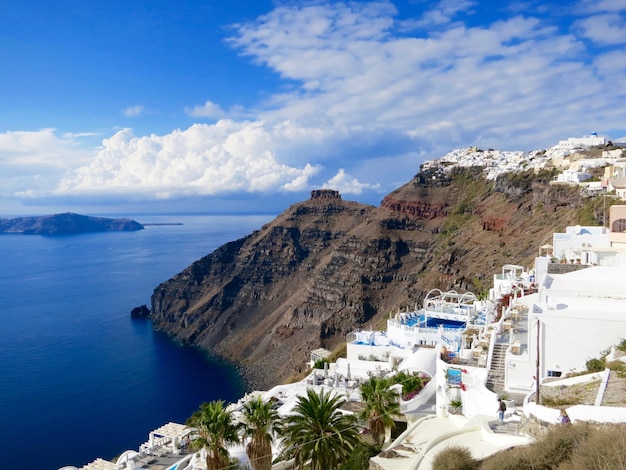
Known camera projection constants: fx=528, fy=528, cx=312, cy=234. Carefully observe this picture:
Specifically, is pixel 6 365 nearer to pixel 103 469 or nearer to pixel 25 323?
pixel 25 323

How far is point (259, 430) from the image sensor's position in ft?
60.3

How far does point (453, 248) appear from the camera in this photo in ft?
318

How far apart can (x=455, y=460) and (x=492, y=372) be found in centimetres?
1035

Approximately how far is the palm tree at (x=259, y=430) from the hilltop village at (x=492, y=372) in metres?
0.41

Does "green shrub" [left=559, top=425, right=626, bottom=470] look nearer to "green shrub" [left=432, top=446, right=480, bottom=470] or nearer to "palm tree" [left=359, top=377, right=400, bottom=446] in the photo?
"green shrub" [left=432, top=446, right=480, bottom=470]

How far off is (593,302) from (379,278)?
298ft

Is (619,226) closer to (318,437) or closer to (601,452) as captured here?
(318,437)

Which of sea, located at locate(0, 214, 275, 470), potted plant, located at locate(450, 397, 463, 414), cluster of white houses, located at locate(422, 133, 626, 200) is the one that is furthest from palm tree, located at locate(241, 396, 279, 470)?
cluster of white houses, located at locate(422, 133, 626, 200)

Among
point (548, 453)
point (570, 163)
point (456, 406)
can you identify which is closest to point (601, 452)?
point (548, 453)

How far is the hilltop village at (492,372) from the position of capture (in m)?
15.8

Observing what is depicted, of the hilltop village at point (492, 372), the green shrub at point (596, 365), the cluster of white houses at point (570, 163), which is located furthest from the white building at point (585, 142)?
the green shrub at point (596, 365)

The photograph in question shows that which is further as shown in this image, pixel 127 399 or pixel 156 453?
pixel 127 399

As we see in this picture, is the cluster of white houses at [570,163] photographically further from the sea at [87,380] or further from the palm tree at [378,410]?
the sea at [87,380]

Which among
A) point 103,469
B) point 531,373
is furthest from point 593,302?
point 103,469
